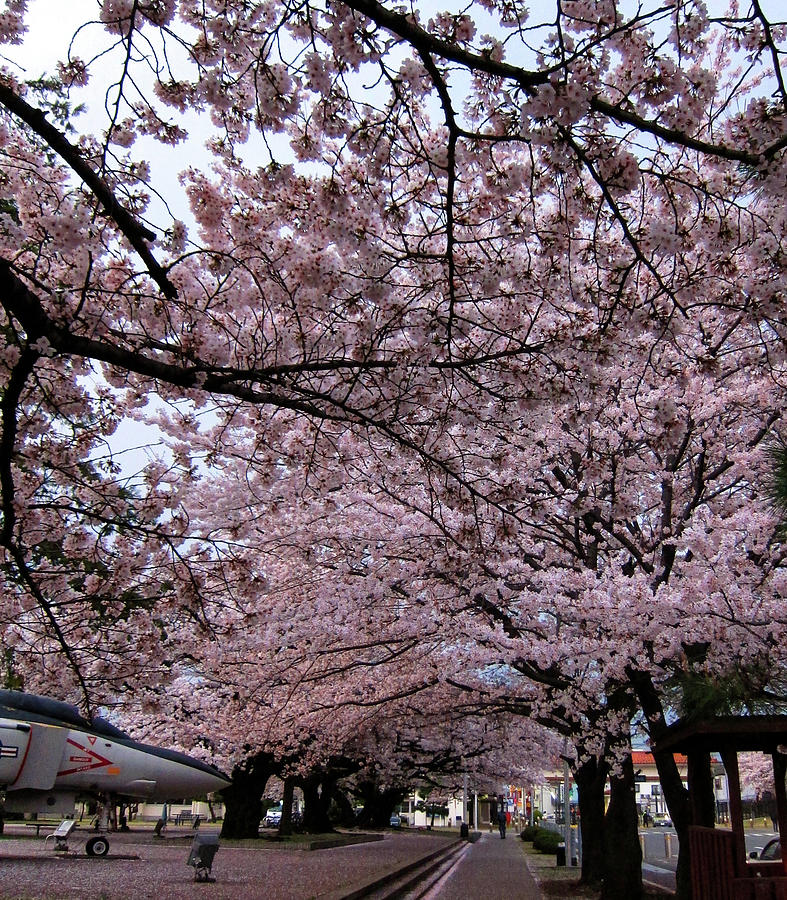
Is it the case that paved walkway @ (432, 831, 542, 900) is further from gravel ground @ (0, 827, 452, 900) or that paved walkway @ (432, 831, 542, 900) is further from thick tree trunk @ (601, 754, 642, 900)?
thick tree trunk @ (601, 754, 642, 900)

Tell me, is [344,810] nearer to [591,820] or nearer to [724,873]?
[591,820]

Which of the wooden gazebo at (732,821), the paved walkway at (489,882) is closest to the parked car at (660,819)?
the paved walkway at (489,882)

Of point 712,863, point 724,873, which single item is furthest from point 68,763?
point 724,873

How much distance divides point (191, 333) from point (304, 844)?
19.1 meters

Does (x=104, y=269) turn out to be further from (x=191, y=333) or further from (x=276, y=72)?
(x=276, y=72)

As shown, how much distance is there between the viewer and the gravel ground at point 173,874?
9.49 m

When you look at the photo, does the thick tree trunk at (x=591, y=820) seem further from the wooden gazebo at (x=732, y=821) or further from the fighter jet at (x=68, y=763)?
the fighter jet at (x=68, y=763)

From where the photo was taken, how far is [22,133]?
5.31 m

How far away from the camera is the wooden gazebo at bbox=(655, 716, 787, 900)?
6.84 meters

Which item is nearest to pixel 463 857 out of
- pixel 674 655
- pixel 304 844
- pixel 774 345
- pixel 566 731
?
pixel 304 844

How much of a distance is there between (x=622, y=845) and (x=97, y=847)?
33.1 ft

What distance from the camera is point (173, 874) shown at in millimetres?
12602

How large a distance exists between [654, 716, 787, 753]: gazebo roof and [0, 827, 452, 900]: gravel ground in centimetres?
465

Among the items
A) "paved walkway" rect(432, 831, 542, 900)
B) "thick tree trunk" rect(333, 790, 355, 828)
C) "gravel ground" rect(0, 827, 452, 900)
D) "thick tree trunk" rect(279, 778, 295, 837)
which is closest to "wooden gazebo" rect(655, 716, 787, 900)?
"gravel ground" rect(0, 827, 452, 900)
